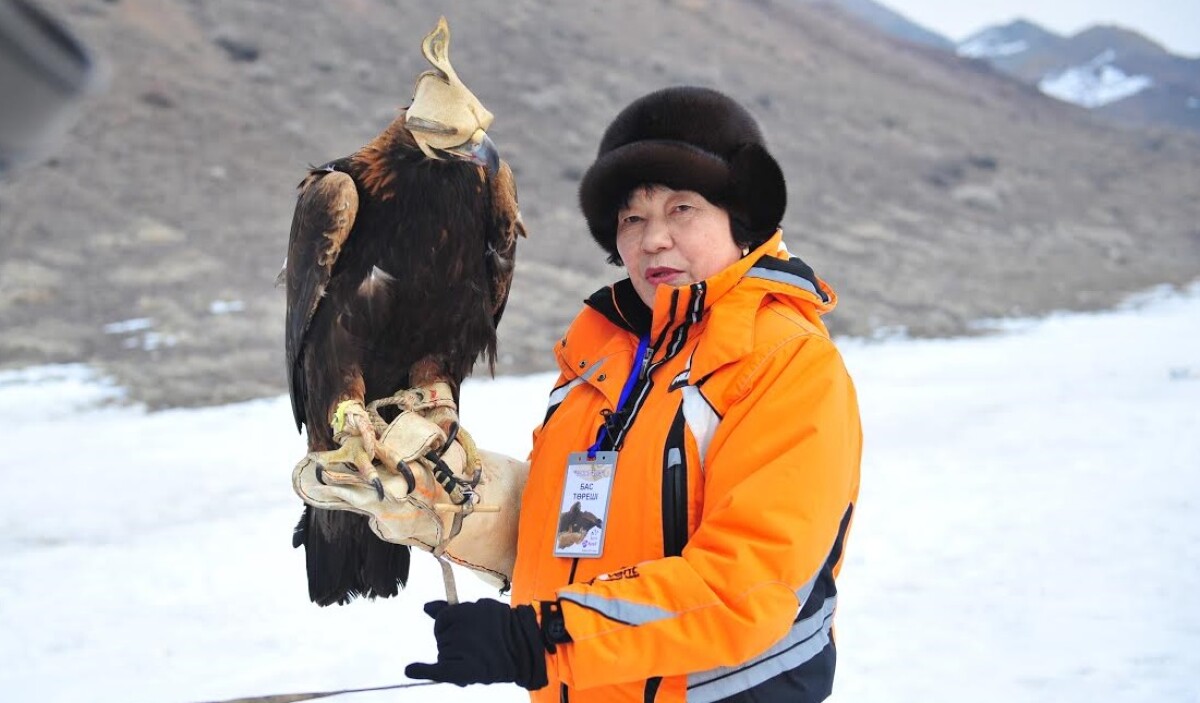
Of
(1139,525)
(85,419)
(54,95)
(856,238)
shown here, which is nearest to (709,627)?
(54,95)

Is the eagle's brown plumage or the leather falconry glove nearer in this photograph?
the leather falconry glove

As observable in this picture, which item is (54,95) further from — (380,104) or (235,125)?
(380,104)

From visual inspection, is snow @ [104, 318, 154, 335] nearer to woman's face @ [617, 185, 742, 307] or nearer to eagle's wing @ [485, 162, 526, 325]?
eagle's wing @ [485, 162, 526, 325]

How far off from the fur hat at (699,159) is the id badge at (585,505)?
1.64 ft

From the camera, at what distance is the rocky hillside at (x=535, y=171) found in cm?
1381

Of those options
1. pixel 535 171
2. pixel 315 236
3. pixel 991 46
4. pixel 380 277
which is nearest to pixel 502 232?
pixel 380 277

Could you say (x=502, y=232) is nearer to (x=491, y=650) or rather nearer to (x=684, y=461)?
(x=684, y=461)

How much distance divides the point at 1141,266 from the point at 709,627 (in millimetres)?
25652

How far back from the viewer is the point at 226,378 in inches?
402

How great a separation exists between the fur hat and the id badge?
50 cm

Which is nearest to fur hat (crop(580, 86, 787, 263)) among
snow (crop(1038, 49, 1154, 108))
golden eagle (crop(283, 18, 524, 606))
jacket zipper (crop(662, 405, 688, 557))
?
jacket zipper (crop(662, 405, 688, 557))

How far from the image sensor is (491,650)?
161cm

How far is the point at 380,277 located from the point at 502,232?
0.37 meters

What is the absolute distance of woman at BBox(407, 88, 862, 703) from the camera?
5.22 feet
